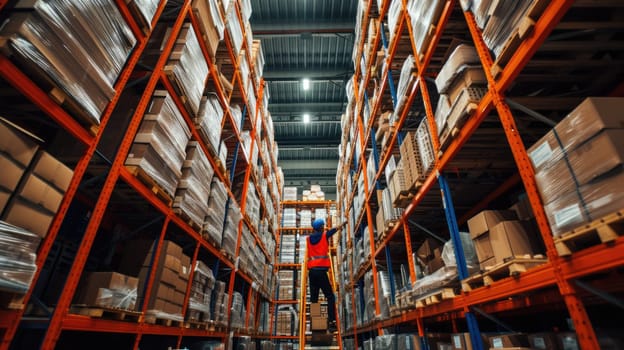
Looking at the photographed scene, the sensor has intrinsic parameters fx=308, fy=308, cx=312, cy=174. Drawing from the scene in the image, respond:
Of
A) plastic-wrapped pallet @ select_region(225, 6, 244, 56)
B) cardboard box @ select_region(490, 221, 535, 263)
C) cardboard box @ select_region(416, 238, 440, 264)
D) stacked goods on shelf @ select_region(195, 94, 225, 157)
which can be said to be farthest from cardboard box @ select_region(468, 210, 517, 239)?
plastic-wrapped pallet @ select_region(225, 6, 244, 56)

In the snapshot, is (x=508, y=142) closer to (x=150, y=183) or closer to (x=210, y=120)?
(x=150, y=183)

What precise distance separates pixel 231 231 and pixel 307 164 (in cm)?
1254

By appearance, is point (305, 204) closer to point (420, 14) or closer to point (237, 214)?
point (237, 214)

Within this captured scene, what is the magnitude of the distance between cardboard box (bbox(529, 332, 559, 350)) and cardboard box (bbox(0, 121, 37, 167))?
148 inches

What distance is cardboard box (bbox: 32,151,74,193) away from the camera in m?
2.18

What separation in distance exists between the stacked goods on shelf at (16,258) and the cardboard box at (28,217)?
7 centimetres

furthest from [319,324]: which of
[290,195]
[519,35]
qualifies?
[290,195]

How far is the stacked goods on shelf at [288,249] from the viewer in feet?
41.5

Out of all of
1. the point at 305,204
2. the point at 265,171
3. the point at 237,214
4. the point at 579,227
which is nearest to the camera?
the point at 579,227

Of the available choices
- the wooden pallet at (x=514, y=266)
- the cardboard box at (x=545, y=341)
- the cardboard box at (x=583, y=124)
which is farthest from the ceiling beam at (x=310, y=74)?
the cardboard box at (x=545, y=341)

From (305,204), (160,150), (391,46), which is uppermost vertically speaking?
(305,204)

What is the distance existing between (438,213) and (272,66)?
9781 millimetres

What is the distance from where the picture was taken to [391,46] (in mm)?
5105

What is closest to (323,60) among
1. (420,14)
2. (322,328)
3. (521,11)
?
(420,14)
